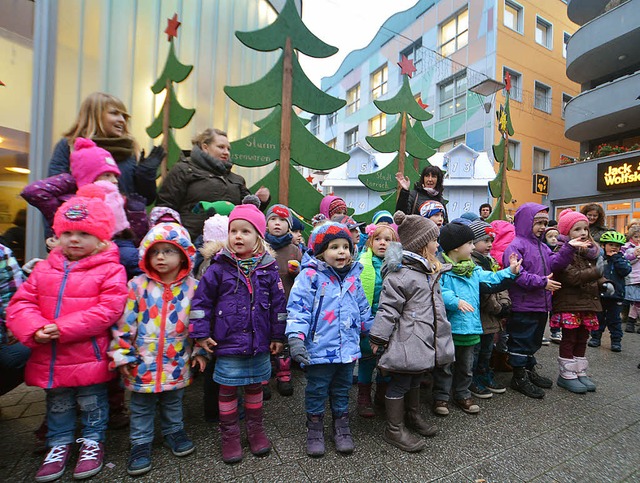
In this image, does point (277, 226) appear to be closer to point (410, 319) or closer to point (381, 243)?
point (381, 243)

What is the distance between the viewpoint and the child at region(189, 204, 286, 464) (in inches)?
86.9

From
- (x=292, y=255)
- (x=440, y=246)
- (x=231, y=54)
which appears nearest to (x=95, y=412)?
(x=292, y=255)

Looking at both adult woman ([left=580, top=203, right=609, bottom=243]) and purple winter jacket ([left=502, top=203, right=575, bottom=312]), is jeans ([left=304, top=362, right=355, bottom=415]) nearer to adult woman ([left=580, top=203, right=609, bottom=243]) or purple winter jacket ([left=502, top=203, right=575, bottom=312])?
purple winter jacket ([left=502, top=203, right=575, bottom=312])

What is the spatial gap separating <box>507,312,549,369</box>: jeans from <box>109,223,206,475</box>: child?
9.92ft

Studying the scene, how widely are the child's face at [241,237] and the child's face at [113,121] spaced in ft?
4.34

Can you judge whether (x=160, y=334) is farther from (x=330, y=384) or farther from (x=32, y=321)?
(x=330, y=384)

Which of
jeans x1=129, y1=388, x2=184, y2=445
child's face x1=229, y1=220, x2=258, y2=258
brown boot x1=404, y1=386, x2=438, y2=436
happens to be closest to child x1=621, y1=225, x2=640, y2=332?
brown boot x1=404, y1=386, x2=438, y2=436

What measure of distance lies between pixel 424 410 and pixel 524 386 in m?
1.19

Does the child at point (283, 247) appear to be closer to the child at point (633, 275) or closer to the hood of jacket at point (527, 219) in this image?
the hood of jacket at point (527, 219)

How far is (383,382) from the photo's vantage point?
3.02 m

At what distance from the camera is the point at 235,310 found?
225 centimetres

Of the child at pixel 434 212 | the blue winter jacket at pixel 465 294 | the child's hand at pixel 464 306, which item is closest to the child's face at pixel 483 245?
the child at pixel 434 212

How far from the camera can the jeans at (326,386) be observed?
2359mm

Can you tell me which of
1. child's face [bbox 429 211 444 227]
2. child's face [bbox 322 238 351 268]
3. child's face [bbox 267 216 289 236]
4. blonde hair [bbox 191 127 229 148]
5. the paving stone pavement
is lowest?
the paving stone pavement
